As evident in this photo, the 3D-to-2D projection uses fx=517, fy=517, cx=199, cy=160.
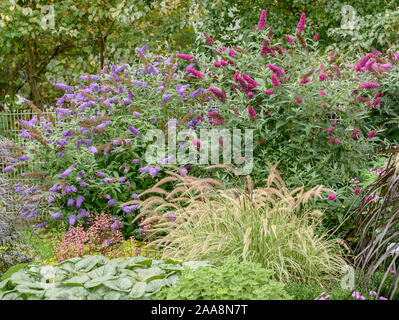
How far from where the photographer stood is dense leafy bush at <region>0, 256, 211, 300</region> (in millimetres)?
3256

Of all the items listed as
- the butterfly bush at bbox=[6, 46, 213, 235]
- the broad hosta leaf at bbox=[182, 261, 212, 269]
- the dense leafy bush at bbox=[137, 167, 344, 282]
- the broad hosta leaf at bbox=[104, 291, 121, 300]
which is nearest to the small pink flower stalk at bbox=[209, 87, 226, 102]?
the butterfly bush at bbox=[6, 46, 213, 235]

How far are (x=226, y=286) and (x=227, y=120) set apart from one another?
2.45m

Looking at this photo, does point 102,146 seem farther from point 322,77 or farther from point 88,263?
point 322,77

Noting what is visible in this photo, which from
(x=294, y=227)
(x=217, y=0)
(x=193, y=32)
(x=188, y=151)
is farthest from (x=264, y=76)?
(x=193, y=32)

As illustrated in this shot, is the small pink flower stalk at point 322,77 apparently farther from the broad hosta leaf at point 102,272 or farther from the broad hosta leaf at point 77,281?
the broad hosta leaf at point 77,281

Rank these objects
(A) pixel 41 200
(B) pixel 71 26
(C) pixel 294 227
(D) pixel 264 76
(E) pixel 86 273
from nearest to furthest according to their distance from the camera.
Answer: (E) pixel 86 273 → (C) pixel 294 227 → (D) pixel 264 76 → (A) pixel 41 200 → (B) pixel 71 26

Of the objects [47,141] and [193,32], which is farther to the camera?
[193,32]

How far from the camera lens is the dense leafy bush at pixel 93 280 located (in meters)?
3.26

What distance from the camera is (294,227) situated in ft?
13.7

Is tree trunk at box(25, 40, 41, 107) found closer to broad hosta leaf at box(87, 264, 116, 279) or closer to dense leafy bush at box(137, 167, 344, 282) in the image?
dense leafy bush at box(137, 167, 344, 282)

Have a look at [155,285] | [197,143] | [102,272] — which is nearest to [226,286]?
[155,285]

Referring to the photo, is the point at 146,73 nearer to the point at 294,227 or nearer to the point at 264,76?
the point at 264,76

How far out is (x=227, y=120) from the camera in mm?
5309
